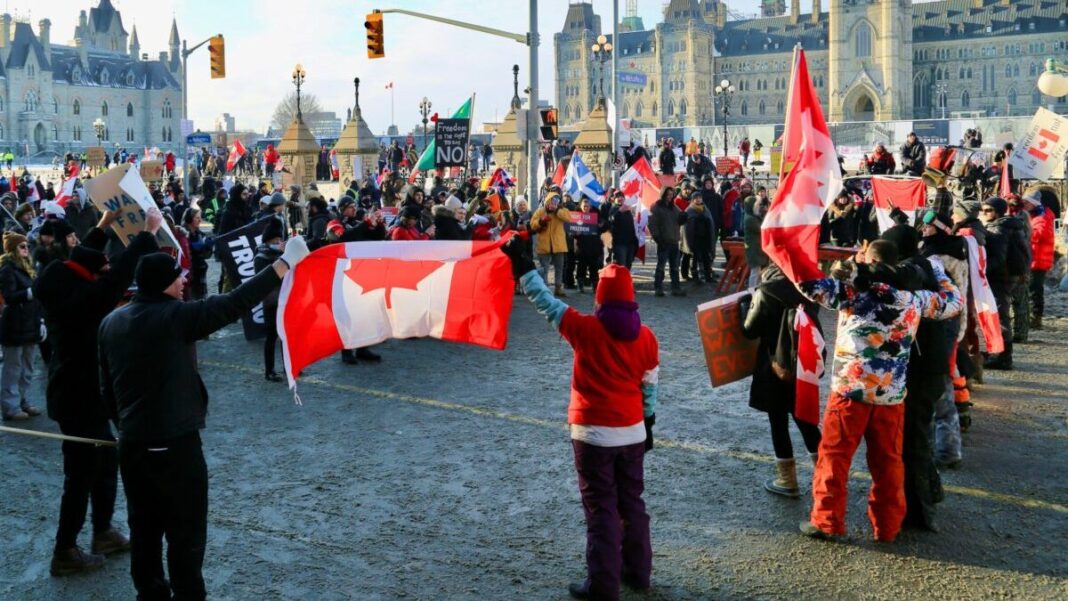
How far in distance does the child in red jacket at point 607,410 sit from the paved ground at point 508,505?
44cm

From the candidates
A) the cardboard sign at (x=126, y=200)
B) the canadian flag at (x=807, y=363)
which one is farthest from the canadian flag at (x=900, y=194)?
the cardboard sign at (x=126, y=200)

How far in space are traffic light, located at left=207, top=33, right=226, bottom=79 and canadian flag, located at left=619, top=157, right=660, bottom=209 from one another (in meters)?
16.8

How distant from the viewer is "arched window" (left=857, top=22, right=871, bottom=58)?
117500mm

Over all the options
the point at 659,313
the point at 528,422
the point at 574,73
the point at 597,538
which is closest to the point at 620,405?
the point at 597,538

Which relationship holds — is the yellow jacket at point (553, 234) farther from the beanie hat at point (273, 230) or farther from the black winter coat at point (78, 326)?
the black winter coat at point (78, 326)

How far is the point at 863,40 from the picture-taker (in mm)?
117938

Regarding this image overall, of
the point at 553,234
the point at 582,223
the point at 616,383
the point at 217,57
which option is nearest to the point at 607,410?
the point at 616,383

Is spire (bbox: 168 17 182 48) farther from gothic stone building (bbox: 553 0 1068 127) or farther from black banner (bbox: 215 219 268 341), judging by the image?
black banner (bbox: 215 219 268 341)

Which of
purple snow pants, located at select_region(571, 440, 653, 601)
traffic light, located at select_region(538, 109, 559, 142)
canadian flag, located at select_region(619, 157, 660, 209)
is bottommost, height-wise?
purple snow pants, located at select_region(571, 440, 653, 601)

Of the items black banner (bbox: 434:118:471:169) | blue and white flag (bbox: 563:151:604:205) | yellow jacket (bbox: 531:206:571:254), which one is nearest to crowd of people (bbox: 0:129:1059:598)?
yellow jacket (bbox: 531:206:571:254)

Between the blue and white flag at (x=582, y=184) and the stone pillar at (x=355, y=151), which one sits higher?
the stone pillar at (x=355, y=151)

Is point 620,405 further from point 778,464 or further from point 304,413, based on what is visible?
point 304,413

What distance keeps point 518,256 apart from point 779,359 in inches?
84.5

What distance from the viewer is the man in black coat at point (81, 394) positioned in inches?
239
